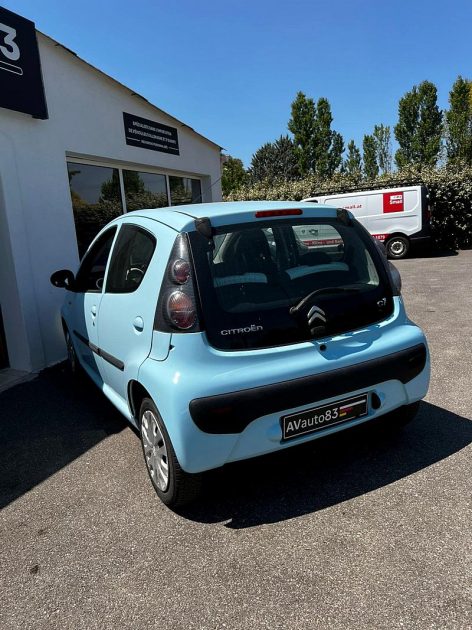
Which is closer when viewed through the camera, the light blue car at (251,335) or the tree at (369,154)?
the light blue car at (251,335)

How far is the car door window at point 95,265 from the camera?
3475 millimetres

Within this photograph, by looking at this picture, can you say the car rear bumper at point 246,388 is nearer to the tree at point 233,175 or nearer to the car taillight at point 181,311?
the car taillight at point 181,311

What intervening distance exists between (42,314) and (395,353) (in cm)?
430

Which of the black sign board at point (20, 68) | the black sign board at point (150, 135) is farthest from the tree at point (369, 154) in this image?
the black sign board at point (20, 68)

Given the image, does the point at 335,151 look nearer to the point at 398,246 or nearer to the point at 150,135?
the point at 398,246

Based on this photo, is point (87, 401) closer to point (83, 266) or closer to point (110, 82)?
point (83, 266)

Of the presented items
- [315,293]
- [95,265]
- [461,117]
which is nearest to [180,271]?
[315,293]

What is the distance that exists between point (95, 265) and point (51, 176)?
2.32 meters

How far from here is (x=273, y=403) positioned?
2250 millimetres

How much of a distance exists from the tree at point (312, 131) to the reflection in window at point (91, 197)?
32935 millimetres

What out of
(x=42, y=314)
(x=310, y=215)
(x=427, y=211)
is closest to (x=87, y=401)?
(x=42, y=314)

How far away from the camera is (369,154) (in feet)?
141

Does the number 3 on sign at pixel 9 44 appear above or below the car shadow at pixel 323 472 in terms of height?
above

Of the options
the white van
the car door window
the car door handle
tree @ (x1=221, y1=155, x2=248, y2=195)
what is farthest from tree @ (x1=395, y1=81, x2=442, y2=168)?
the car door handle
